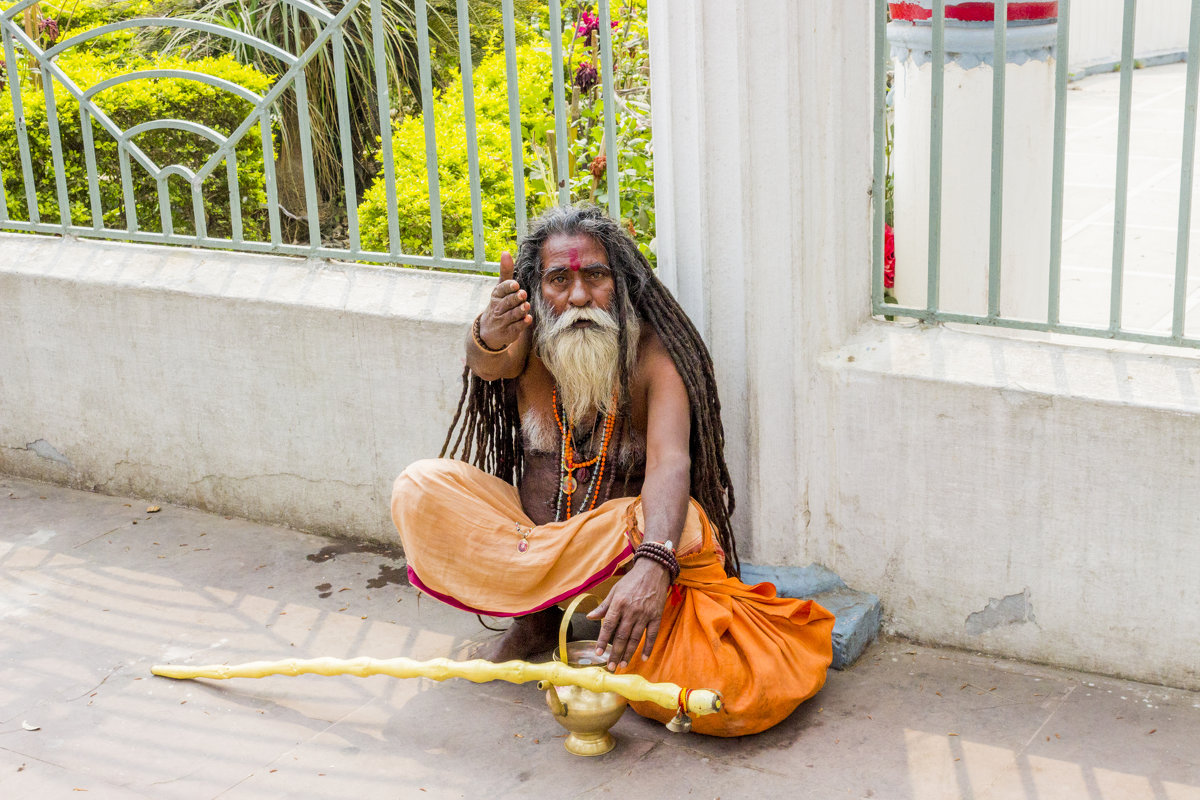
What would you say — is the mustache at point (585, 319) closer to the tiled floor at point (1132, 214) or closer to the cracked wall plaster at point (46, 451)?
the tiled floor at point (1132, 214)

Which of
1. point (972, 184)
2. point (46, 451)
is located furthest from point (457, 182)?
point (972, 184)

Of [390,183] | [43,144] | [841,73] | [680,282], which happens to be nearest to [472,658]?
[680,282]

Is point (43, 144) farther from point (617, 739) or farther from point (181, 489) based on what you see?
point (617, 739)

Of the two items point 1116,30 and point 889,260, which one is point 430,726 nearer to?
point 889,260

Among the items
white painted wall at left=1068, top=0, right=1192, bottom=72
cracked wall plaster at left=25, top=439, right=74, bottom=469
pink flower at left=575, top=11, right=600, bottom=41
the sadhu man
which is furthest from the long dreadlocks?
white painted wall at left=1068, top=0, right=1192, bottom=72

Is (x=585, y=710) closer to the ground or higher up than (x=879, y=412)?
closer to the ground

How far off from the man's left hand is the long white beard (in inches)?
21.8

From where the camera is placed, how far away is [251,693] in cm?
355

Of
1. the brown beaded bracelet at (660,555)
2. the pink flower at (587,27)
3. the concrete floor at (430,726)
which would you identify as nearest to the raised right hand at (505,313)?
the brown beaded bracelet at (660,555)

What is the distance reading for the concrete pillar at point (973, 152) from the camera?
3570 millimetres

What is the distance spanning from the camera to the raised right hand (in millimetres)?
3225

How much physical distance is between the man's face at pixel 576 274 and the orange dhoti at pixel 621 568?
0.52 m

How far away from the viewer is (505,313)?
3.25 meters

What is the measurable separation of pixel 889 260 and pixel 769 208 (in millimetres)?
538
